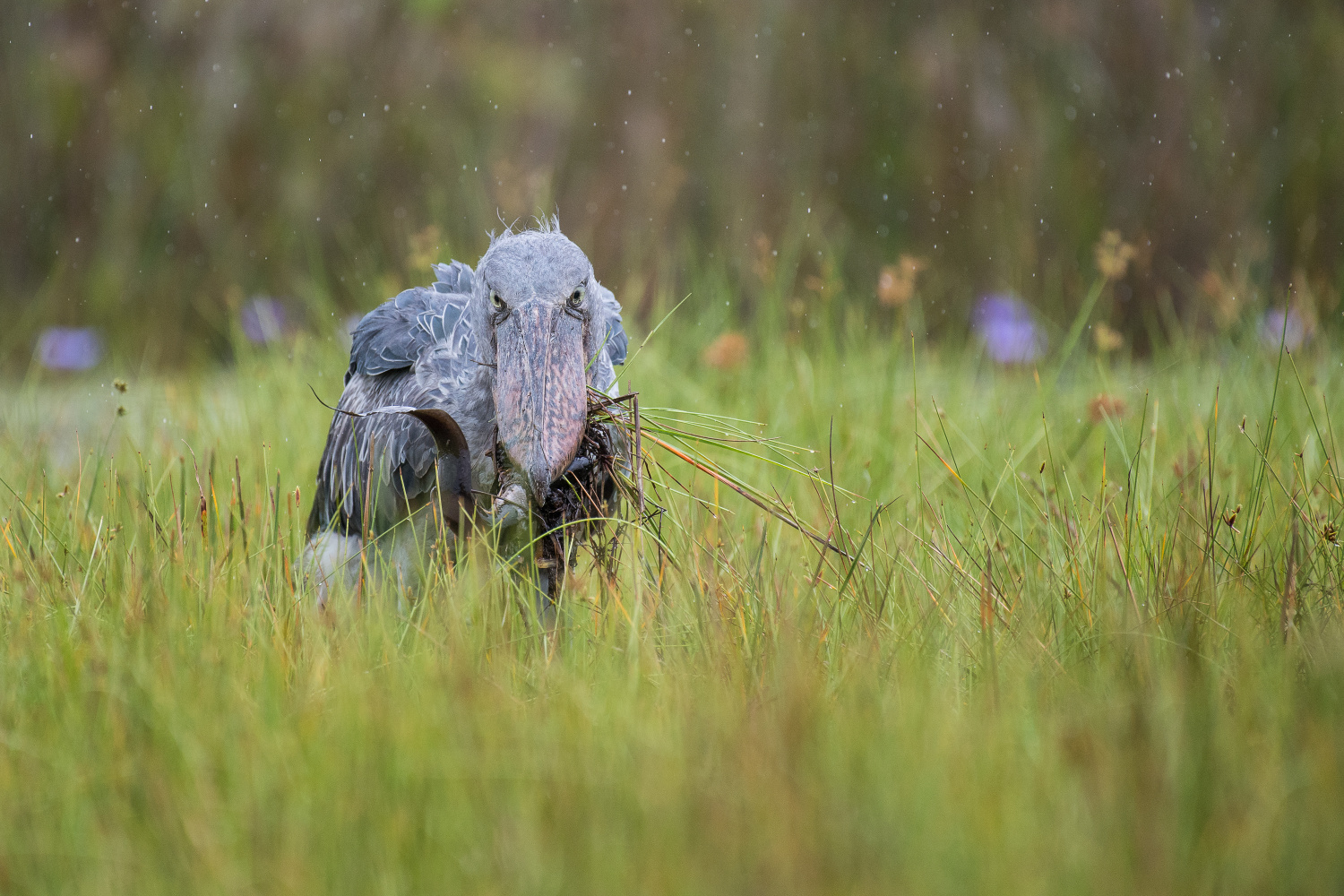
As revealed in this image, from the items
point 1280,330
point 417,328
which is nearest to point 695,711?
point 417,328

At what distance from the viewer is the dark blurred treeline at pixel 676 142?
5.54 metres

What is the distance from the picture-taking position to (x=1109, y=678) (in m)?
1.44

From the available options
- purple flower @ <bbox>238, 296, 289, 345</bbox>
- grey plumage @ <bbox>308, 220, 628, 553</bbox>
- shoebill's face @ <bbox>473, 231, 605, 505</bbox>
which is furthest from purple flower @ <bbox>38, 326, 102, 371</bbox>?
shoebill's face @ <bbox>473, 231, 605, 505</bbox>

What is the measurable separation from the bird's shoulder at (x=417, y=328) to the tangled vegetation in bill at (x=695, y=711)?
333mm

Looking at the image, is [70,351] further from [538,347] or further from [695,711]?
[695,711]

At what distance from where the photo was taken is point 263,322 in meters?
3.82

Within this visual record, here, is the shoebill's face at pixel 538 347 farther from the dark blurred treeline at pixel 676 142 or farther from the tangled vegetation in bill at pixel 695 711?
the dark blurred treeline at pixel 676 142

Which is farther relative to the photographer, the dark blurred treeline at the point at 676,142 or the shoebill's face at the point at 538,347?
the dark blurred treeline at the point at 676,142

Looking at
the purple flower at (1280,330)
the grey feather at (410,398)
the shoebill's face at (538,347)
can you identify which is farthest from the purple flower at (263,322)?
the purple flower at (1280,330)

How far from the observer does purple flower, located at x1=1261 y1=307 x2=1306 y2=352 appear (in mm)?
3209

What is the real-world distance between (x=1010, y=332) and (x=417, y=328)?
2.33m

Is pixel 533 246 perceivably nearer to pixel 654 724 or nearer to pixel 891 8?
pixel 654 724

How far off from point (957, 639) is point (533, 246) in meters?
0.82

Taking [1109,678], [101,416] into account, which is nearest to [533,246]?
[1109,678]
